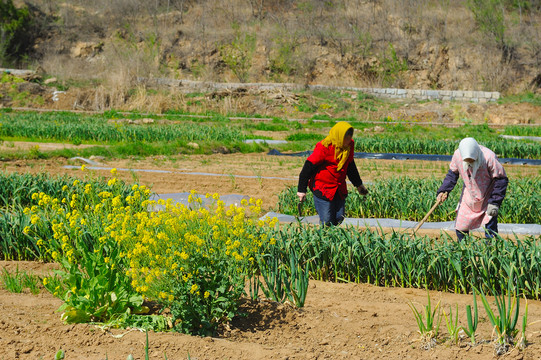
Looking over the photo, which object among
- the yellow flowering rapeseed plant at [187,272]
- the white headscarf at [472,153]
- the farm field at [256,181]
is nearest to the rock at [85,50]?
the farm field at [256,181]

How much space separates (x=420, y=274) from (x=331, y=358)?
1876 millimetres

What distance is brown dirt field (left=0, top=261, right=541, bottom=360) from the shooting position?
10.9ft

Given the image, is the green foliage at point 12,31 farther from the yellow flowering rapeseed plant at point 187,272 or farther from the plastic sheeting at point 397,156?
the yellow flowering rapeseed plant at point 187,272

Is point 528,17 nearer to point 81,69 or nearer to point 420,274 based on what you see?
point 81,69

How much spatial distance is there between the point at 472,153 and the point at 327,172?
1.40 metres

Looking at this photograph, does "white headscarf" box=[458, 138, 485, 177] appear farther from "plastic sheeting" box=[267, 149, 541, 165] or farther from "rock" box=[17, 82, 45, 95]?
"rock" box=[17, 82, 45, 95]

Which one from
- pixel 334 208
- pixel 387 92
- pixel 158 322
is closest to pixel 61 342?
pixel 158 322

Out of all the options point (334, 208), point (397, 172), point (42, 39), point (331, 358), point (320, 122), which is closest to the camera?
point (331, 358)

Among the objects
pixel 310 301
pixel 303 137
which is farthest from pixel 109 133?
pixel 310 301

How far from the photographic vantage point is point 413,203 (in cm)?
798

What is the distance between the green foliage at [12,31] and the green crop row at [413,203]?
110ft

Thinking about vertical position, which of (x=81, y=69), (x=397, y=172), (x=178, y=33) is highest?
(x=178, y=33)

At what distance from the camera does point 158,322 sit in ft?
12.3

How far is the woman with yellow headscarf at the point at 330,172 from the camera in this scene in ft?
18.8
